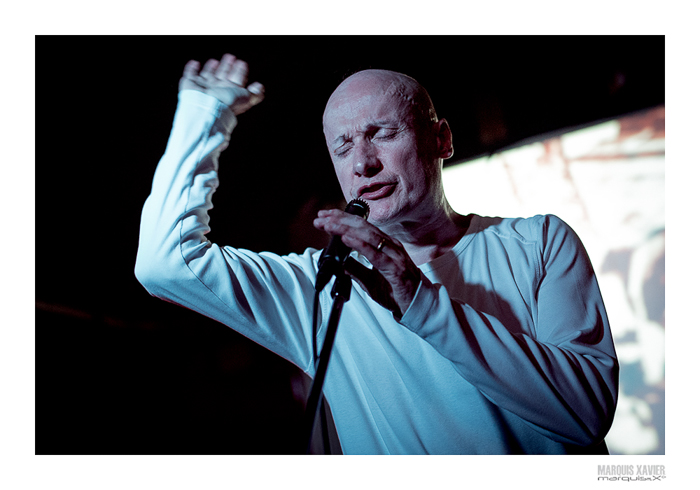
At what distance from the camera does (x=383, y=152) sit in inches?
67.1

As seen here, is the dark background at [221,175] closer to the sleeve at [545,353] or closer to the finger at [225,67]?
the finger at [225,67]

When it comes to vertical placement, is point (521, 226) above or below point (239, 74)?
below

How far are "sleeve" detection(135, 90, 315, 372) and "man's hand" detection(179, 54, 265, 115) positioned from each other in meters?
0.05

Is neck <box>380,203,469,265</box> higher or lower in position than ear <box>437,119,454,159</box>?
lower

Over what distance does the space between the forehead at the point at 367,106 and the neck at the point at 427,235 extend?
35 cm

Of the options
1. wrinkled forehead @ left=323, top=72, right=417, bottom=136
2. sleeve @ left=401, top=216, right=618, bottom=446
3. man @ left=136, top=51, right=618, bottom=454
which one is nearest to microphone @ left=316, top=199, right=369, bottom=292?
sleeve @ left=401, top=216, right=618, bottom=446

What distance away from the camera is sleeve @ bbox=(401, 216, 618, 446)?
1425 millimetres

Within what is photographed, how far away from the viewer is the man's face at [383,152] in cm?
169

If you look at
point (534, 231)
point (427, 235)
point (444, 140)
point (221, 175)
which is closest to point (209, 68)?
point (221, 175)

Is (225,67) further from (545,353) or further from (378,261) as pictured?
(545,353)

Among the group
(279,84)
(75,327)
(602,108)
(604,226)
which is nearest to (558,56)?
(602,108)

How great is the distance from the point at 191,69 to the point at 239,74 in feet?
0.63
